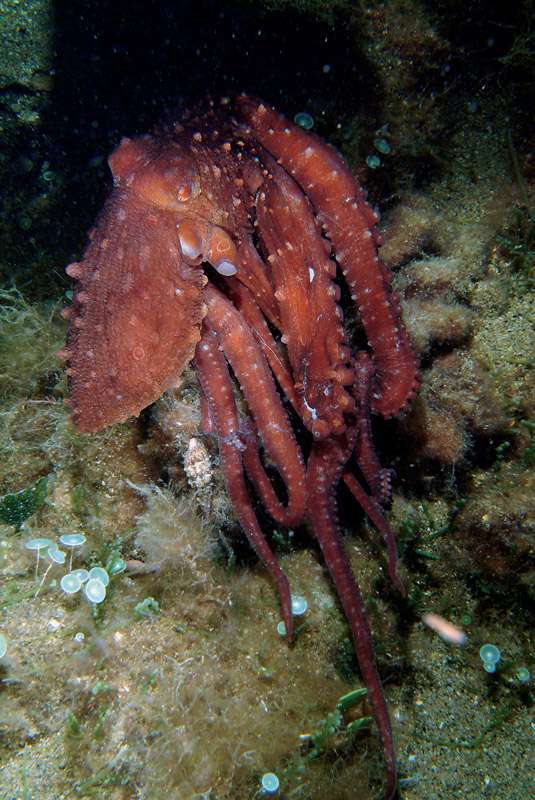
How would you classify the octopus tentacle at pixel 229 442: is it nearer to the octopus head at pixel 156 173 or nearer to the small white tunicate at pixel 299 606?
the small white tunicate at pixel 299 606

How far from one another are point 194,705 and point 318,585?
3.77 ft

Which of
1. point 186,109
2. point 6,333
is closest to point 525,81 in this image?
point 186,109

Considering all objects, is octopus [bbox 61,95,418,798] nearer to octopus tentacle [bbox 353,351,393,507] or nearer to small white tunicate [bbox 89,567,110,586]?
octopus tentacle [bbox 353,351,393,507]

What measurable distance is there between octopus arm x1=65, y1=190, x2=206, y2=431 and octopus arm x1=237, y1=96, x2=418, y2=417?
3.22ft

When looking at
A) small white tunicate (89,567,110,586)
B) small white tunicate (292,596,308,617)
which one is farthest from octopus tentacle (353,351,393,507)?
small white tunicate (89,567,110,586)

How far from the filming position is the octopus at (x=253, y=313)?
2256 mm

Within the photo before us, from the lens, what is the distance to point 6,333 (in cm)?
324

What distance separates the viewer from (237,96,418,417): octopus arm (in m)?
2.49

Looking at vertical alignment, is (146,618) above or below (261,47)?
below

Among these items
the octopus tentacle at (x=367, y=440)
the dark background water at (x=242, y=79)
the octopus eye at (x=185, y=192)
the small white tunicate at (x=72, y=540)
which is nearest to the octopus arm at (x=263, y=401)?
the octopus tentacle at (x=367, y=440)

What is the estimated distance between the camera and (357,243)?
2525 millimetres

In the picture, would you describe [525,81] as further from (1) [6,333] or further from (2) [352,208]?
(1) [6,333]

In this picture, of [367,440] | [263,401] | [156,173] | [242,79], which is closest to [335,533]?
[367,440]

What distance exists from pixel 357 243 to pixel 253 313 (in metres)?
0.82
